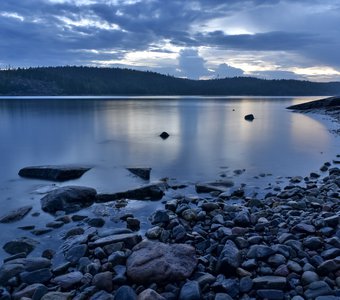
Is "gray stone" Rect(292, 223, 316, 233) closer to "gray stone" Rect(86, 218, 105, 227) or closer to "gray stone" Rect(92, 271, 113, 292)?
"gray stone" Rect(92, 271, 113, 292)

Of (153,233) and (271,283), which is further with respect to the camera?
(153,233)

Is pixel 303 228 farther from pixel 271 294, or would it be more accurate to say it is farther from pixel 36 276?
pixel 36 276

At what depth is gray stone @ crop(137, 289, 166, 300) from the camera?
234 inches

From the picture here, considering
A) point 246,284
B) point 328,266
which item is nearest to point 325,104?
point 328,266

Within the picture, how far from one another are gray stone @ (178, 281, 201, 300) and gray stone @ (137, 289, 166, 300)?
39cm

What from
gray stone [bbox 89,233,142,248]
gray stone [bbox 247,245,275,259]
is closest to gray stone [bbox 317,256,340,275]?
gray stone [bbox 247,245,275,259]

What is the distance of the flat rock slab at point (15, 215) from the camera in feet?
34.4

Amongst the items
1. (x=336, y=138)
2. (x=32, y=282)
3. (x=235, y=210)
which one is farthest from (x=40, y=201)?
(x=336, y=138)

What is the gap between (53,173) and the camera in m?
16.0

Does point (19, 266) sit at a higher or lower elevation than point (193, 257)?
lower

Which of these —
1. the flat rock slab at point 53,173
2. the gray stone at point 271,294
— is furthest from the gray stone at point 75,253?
the flat rock slab at point 53,173

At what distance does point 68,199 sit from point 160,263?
5.93 m

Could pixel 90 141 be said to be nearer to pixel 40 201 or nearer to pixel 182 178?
pixel 182 178

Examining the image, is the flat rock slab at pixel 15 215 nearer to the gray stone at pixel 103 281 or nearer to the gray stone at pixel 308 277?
the gray stone at pixel 103 281
